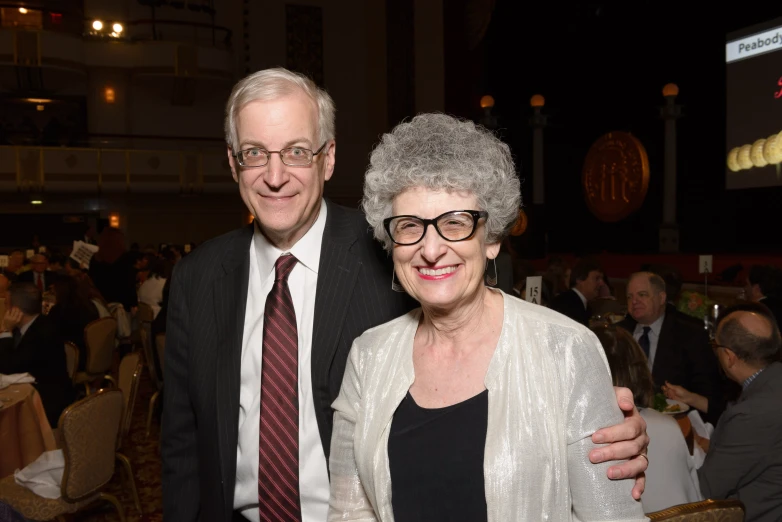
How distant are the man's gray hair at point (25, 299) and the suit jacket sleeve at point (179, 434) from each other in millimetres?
3403

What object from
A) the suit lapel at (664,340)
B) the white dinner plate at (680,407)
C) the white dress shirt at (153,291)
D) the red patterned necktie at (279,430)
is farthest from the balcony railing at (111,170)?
the red patterned necktie at (279,430)

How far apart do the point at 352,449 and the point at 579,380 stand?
0.51 meters

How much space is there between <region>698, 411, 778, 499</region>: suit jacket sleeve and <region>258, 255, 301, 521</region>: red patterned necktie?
1850mm

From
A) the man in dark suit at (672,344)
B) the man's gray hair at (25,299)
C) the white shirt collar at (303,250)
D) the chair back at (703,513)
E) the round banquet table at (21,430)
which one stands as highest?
the white shirt collar at (303,250)

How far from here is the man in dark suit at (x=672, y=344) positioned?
3.95 m

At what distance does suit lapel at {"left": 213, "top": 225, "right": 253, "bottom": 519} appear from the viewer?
1648 millimetres

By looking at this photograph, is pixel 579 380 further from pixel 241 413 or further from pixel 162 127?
pixel 162 127

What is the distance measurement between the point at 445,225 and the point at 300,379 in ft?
1.92

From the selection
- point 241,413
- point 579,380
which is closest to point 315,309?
point 241,413

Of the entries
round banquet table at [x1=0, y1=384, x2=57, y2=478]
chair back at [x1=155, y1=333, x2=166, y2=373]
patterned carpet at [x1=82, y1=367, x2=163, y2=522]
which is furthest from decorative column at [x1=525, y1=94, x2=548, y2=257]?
round banquet table at [x1=0, y1=384, x2=57, y2=478]

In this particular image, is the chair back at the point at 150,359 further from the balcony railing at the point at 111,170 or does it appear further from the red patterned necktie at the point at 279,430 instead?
the balcony railing at the point at 111,170

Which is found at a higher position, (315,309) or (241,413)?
(315,309)

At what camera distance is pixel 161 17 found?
18.0 meters

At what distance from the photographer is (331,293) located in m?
1.69
